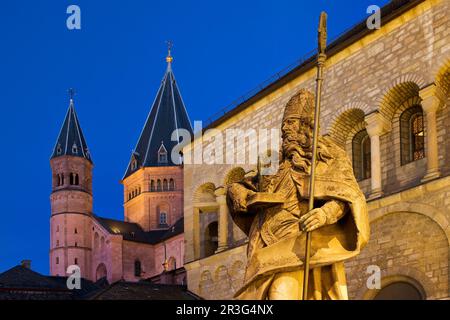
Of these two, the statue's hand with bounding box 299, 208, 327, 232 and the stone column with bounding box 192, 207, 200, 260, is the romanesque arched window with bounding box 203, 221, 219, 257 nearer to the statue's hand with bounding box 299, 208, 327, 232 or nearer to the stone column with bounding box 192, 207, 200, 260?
the stone column with bounding box 192, 207, 200, 260

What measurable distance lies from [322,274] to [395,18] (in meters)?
19.6

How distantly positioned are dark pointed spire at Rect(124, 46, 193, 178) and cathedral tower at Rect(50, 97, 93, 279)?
5.19 meters

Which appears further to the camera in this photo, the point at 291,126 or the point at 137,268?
the point at 137,268

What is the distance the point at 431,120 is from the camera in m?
23.5

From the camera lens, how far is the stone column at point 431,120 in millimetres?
23297

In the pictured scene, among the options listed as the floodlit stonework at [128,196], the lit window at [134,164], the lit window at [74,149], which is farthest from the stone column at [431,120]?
the lit window at [74,149]

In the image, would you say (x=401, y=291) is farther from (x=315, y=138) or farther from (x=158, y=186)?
(x=158, y=186)

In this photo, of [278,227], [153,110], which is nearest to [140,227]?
[153,110]

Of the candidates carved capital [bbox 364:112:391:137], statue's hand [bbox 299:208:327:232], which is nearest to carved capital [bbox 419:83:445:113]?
carved capital [bbox 364:112:391:137]

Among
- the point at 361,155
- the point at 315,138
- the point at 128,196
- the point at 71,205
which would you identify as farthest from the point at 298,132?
the point at 128,196

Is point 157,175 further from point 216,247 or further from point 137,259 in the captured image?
point 216,247

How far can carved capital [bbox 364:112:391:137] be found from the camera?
25312 mm

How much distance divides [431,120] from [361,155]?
4.24 meters

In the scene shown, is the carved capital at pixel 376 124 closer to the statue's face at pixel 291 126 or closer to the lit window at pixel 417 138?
the lit window at pixel 417 138
